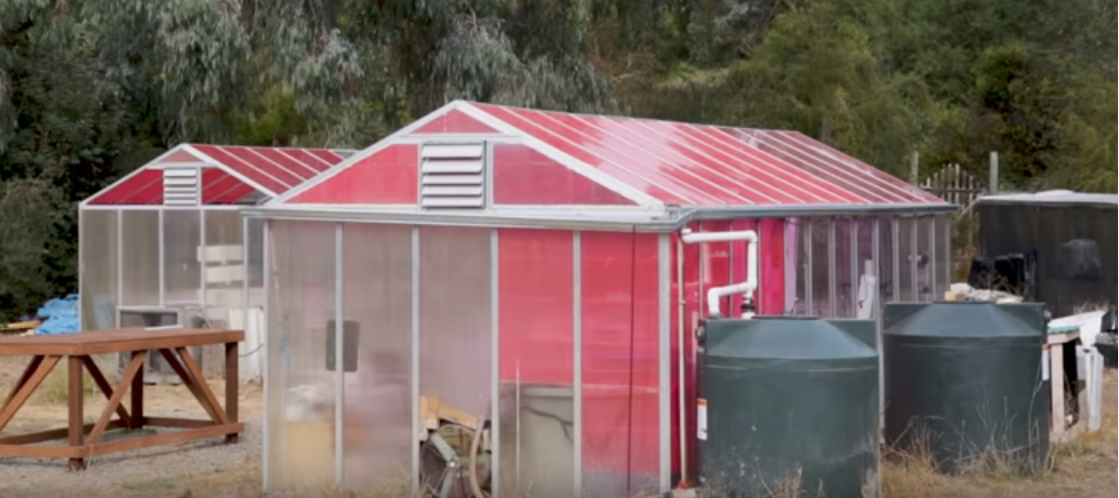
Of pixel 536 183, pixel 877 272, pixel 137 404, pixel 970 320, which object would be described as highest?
pixel 536 183

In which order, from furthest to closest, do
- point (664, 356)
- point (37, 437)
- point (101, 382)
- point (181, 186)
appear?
point (181, 186) → point (101, 382) → point (37, 437) → point (664, 356)

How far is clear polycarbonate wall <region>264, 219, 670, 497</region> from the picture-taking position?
35.1 feet

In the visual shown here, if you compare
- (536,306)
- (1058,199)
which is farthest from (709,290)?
(1058,199)

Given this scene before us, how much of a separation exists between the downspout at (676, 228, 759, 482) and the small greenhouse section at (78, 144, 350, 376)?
8973 mm

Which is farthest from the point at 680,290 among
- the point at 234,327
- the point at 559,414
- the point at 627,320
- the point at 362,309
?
the point at 234,327

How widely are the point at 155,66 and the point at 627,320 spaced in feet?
42.2

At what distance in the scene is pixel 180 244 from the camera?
20.0 metres

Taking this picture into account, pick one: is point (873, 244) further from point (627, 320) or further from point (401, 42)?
point (401, 42)

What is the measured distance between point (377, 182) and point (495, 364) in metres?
1.46

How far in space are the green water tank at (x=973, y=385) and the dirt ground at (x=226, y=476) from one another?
0.67ft

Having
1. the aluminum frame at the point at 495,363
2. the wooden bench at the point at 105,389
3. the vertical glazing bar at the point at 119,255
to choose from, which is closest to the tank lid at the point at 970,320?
the aluminum frame at the point at 495,363

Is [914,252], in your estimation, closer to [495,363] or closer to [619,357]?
[619,357]

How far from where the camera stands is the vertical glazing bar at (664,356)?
10.5m

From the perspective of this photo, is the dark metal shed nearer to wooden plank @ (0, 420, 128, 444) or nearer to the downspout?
the downspout
